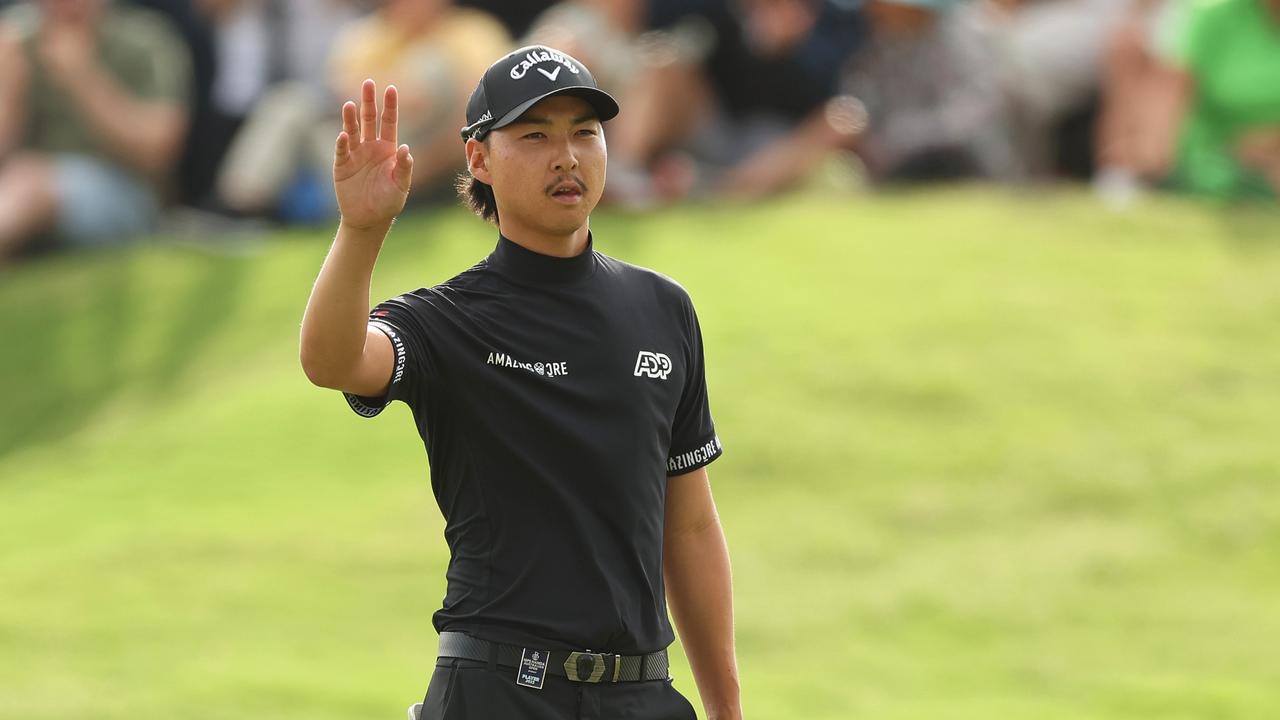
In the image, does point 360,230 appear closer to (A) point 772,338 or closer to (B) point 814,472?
(B) point 814,472

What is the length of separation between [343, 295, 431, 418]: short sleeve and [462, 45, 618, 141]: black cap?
378mm

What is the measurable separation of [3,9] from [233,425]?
4.19m

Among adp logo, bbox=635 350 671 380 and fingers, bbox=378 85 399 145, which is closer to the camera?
fingers, bbox=378 85 399 145

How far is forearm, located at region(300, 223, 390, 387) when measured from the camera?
132 inches

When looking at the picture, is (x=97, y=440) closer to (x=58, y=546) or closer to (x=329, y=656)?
(x=58, y=546)

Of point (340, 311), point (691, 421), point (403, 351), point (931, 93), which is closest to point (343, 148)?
point (340, 311)

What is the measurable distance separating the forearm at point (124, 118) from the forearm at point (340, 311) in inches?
392

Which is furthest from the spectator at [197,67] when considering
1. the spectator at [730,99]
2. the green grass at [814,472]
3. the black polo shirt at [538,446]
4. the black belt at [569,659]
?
the black belt at [569,659]

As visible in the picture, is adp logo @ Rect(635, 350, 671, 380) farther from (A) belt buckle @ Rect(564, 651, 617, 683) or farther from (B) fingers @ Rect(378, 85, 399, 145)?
(B) fingers @ Rect(378, 85, 399, 145)

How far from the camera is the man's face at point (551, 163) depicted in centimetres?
370

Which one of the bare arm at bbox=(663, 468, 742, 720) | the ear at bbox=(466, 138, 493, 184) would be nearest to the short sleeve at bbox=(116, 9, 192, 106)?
the ear at bbox=(466, 138, 493, 184)

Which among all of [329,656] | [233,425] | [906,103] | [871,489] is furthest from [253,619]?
[906,103]

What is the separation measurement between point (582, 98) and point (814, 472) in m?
7.36

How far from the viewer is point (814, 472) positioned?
35.7ft
